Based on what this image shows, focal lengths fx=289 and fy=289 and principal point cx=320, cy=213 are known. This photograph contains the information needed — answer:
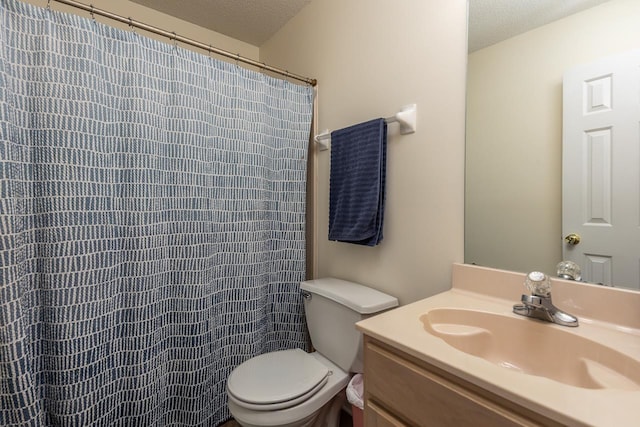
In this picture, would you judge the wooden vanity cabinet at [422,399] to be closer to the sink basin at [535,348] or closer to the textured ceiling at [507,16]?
the sink basin at [535,348]

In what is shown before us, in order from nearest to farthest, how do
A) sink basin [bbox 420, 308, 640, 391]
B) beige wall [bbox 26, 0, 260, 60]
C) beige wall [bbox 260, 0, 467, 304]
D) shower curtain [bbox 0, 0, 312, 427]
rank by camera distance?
sink basin [bbox 420, 308, 640, 391], shower curtain [bbox 0, 0, 312, 427], beige wall [bbox 260, 0, 467, 304], beige wall [bbox 26, 0, 260, 60]

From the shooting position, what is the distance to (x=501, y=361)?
2.77 feet

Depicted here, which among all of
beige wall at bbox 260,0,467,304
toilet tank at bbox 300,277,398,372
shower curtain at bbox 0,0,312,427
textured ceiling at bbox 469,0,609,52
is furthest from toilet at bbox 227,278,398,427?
textured ceiling at bbox 469,0,609,52

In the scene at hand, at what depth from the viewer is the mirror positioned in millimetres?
837

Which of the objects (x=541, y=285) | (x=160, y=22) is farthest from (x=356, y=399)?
(x=160, y=22)

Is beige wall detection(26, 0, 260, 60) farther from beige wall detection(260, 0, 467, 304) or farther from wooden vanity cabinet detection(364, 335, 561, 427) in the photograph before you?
wooden vanity cabinet detection(364, 335, 561, 427)

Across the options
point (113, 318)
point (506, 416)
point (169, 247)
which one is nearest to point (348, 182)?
point (169, 247)

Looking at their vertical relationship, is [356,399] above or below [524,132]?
below

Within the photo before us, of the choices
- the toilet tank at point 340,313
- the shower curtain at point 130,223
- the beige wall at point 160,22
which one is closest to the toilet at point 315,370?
the toilet tank at point 340,313

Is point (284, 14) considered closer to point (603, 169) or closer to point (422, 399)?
point (603, 169)

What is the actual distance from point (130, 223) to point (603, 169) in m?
1.65

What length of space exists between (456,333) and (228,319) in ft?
3.65

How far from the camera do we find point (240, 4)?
1808 millimetres

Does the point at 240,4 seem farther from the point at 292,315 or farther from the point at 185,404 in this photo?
the point at 185,404
